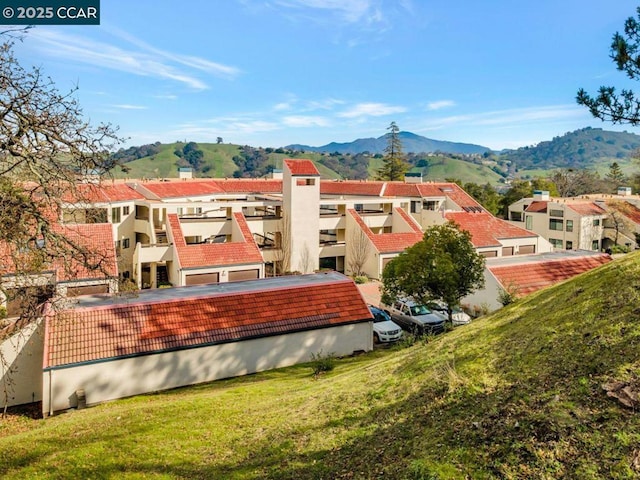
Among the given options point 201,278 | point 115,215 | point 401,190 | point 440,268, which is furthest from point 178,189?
point 440,268

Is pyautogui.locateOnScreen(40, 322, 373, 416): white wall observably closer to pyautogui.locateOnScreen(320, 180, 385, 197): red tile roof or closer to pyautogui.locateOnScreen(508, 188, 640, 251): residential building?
pyautogui.locateOnScreen(320, 180, 385, 197): red tile roof

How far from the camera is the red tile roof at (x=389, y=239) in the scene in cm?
3597

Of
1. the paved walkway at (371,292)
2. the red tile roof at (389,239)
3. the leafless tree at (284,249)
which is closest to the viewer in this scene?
the paved walkway at (371,292)

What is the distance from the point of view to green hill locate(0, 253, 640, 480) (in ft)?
19.3

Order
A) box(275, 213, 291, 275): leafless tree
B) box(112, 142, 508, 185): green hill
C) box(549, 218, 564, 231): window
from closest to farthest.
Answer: box(275, 213, 291, 275): leafless tree
box(549, 218, 564, 231): window
box(112, 142, 508, 185): green hill

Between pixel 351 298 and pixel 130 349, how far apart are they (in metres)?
Result: 9.27

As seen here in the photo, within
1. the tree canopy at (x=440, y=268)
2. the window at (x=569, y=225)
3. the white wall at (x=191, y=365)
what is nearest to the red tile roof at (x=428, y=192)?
the window at (x=569, y=225)

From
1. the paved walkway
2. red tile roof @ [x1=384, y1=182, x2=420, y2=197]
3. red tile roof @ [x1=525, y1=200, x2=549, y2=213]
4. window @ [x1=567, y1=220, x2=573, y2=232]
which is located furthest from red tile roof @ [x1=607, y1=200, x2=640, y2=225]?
the paved walkway

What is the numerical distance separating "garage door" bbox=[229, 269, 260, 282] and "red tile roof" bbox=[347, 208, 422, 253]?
32.4 feet

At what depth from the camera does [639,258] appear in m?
11.6

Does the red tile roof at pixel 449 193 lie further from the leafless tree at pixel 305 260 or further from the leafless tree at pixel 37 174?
the leafless tree at pixel 37 174

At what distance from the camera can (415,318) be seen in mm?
23141

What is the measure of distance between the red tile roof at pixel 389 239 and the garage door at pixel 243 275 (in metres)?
9.89

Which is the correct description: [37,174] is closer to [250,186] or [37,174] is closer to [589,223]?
[250,186]
